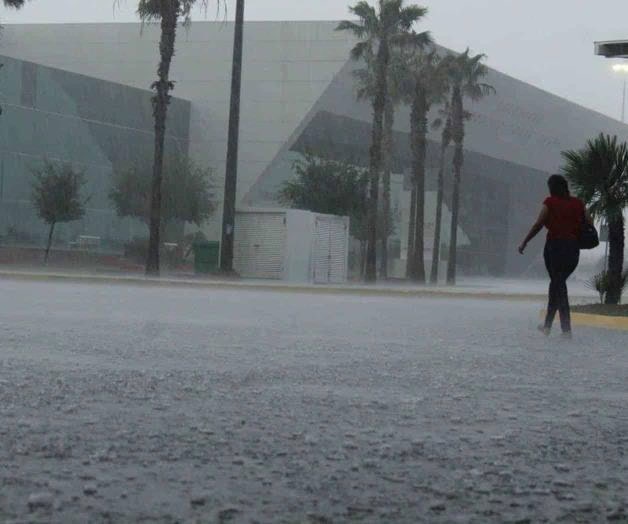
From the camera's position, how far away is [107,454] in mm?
5734

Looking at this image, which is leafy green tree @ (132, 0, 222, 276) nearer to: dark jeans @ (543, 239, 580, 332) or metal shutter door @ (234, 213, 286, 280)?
metal shutter door @ (234, 213, 286, 280)

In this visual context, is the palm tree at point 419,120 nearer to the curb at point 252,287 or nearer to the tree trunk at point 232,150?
the tree trunk at point 232,150

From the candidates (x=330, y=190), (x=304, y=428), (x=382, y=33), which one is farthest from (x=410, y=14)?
(x=304, y=428)

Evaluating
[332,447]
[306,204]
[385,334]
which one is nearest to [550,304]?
[385,334]

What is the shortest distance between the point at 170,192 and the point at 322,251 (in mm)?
14227

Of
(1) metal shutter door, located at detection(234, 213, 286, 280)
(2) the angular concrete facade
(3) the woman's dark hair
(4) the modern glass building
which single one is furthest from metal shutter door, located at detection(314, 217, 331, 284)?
(3) the woman's dark hair

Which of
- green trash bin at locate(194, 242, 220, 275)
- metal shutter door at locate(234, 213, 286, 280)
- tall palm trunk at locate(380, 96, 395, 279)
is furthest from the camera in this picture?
tall palm trunk at locate(380, 96, 395, 279)

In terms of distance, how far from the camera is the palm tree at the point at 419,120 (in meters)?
59.5

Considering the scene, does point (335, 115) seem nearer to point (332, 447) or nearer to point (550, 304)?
point (550, 304)

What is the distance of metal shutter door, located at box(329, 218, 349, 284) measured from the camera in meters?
49.1

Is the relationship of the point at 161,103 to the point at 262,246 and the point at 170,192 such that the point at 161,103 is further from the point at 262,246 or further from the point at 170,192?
the point at 170,192

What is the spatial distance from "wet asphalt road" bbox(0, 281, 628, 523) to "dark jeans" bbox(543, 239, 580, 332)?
1.18m

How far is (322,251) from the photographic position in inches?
1905

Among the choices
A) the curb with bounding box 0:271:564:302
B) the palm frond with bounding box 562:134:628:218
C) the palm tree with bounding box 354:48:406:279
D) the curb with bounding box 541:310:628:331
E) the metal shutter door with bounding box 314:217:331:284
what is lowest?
the curb with bounding box 0:271:564:302
